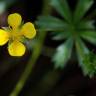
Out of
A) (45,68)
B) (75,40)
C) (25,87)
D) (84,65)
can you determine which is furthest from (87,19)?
(25,87)

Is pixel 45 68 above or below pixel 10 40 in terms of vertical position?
above

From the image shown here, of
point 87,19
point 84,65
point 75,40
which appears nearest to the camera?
point 84,65

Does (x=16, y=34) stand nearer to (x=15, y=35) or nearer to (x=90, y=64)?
(x=15, y=35)

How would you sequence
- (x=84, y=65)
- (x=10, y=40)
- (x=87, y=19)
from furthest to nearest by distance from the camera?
(x=87, y=19)
(x=84, y=65)
(x=10, y=40)

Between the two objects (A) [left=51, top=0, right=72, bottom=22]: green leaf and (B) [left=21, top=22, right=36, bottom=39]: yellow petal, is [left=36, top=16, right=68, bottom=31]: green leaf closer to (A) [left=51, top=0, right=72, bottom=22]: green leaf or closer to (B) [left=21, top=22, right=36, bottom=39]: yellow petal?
(A) [left=51, top=0, right=72, bottom=22]: green leaf

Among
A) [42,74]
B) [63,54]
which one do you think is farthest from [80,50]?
[42,74]

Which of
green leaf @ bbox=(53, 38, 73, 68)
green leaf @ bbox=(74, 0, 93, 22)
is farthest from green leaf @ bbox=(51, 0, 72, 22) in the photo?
green leaf @ bbox=(53, 38, 73, 68)

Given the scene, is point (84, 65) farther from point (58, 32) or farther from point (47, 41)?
point (47, 41)

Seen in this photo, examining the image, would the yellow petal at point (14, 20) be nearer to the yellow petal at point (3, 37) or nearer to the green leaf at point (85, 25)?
the yellow petal at point (3, 37)
